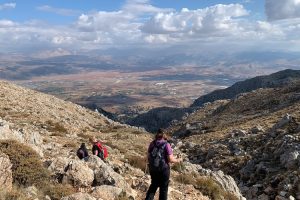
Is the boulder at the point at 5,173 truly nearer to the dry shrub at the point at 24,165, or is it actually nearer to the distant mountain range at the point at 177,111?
the dry shrub at the point at 24,165

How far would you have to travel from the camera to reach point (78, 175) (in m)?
16.1

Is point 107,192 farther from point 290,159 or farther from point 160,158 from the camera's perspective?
point 290,159

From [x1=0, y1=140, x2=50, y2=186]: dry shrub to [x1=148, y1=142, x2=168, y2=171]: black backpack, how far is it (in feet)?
12.7

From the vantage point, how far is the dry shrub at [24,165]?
47.3ft

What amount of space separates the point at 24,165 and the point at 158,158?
4.83 meters

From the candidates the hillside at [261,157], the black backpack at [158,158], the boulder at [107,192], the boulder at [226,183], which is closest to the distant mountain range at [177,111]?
the hillside at [261,157]

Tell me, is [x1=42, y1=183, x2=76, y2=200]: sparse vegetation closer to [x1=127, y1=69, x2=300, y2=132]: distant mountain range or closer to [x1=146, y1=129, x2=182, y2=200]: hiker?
[x1=146, y1=129, x2=182, y2=200]: hiker

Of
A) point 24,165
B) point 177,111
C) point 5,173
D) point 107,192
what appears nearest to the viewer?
point 5,173

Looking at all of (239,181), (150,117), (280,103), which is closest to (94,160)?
(239,181)

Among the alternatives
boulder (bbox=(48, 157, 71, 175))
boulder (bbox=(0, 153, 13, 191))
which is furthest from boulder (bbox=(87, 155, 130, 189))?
boulder (bbox=(0, 153, 13, 191))

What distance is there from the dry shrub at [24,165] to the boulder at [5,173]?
47cm

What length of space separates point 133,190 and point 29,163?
178 inches

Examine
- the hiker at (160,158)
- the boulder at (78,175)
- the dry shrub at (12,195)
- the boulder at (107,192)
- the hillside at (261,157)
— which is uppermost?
the hiker at (160,158)

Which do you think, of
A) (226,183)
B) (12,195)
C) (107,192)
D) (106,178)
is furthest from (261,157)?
(12,195)
